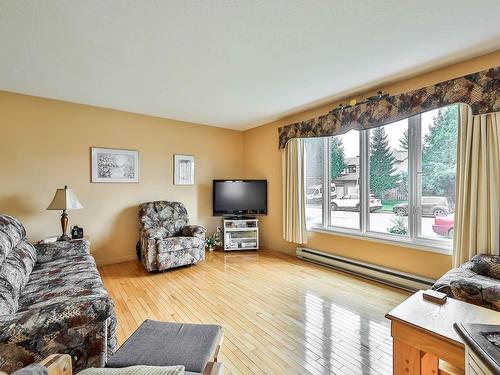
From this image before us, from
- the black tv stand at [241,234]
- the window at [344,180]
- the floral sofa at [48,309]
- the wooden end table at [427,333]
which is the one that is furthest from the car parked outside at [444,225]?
the floral sofa at [48,309]

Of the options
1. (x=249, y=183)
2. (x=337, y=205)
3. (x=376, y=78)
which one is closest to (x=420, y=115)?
(x=376, y=78)

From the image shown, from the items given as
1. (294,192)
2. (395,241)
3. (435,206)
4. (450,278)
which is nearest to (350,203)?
(395,241)

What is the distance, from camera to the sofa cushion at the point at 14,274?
4.70ft

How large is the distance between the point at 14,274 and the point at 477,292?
3.19 meters

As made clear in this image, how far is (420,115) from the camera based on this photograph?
2734 mm

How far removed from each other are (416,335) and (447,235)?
1.85 meters

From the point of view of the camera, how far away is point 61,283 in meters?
1.93

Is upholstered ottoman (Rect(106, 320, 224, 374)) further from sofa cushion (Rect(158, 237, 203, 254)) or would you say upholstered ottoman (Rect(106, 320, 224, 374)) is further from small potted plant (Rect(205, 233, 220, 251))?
small potted plant (Rect(205, 233, 220, 251))

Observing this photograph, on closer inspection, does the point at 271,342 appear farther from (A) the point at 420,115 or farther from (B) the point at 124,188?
(B) the point at 124,188

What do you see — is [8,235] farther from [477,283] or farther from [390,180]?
[390,180]

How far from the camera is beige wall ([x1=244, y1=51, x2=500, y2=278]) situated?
2.49 m

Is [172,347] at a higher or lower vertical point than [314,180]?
lower

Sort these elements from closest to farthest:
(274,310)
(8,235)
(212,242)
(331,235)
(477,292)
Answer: (477,292) < (8,235) < (274,310) < (331,235) < (212,242)

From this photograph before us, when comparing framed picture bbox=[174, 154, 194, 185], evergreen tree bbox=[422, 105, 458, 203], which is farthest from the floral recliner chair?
evergreen tree bbox=[422, 105, 458, 203]
